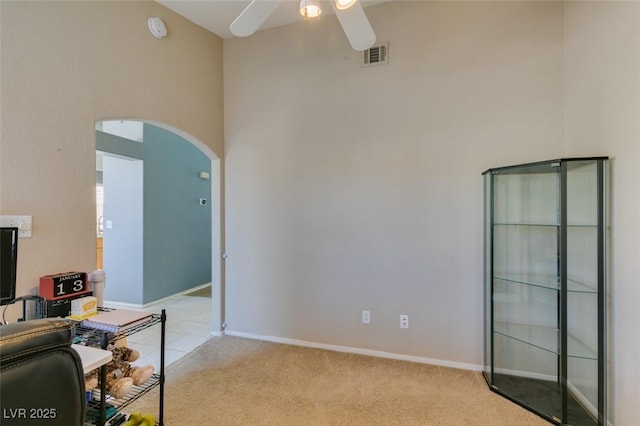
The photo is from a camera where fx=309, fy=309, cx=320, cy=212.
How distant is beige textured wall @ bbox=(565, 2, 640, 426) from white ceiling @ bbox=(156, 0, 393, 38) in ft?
5.52

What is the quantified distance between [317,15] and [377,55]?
4.57 ft

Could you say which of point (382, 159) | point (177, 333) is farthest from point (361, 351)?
point (177, 333)

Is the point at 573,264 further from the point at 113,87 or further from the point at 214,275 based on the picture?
the point at 113,87

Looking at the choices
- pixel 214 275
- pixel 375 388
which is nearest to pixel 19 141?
pixel 214 275

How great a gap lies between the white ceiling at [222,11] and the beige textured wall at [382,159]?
0.12 m

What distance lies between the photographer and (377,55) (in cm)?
286

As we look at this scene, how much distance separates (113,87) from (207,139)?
3.28 ft

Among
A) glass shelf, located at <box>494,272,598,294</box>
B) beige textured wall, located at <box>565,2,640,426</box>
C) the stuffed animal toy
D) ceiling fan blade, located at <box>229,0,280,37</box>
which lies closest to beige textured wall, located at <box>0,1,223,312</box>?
the stuffed animal toy

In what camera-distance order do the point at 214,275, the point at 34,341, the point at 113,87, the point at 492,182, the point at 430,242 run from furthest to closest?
the point at 214,275
the point at 430,242
the point at 492,182
the point at 113,87
the point at 34,341

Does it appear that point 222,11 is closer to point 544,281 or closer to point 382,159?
point 382,159

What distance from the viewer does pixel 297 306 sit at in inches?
125

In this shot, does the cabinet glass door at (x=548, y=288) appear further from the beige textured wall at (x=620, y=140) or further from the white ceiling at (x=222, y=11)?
the white ceiling at (x=222, y=11)

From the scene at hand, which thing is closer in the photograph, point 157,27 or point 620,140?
point 620,140

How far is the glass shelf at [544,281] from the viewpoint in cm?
214
